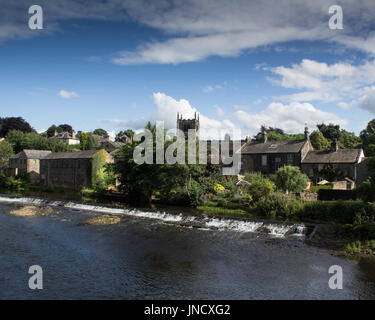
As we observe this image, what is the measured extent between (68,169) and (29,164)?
1172 cm

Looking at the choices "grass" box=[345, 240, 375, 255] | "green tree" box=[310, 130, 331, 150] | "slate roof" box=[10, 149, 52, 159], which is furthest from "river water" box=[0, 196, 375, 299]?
"green tree" box=[310, 130, 331, 150]

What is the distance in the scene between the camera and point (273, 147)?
53.3m

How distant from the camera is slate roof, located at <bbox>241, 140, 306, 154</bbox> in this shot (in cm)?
5101

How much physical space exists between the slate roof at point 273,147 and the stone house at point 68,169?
81.2ft

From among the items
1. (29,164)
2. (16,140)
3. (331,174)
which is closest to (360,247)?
(331,174)

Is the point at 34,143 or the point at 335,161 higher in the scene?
the point at 34,143

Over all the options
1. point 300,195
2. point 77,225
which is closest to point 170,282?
point 77,225

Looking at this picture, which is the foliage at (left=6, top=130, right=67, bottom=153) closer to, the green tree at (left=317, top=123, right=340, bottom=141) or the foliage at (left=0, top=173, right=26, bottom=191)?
the foliage at (left=0, top=173, right=26, bottom=191)

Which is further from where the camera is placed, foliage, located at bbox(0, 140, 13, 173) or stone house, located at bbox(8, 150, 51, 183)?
foliage, located at bbox(0, 140, 13, 173)

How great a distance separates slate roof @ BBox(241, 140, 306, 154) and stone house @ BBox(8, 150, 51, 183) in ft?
135

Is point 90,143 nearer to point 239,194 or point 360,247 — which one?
point 239,194

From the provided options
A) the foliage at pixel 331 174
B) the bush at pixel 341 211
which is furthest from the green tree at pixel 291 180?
the foliage at pixel 331 174

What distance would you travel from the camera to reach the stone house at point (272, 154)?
5047cm

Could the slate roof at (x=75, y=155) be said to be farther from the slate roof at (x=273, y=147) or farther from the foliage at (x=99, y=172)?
the slate roof at (x=273, y=147)
